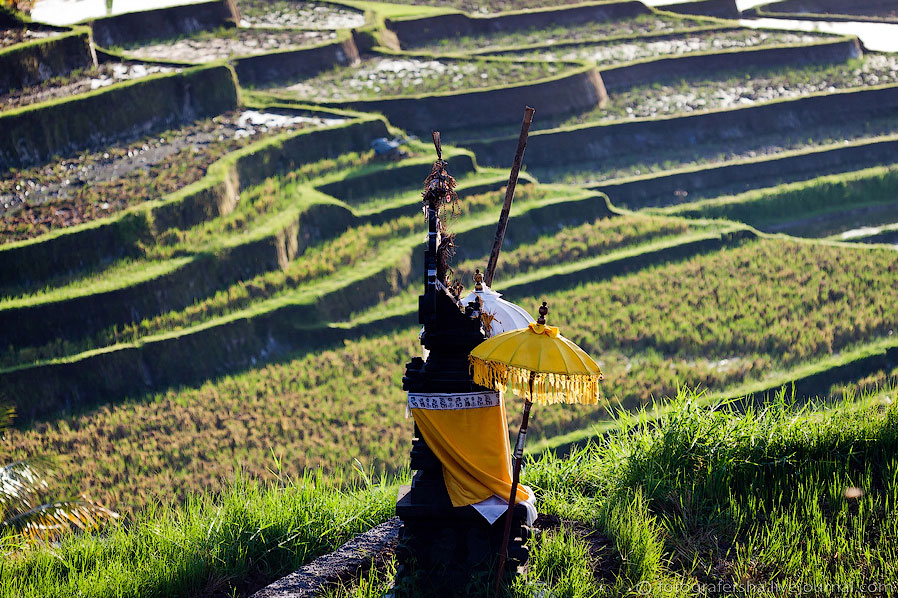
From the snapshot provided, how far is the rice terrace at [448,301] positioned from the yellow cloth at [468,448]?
0.8 inches

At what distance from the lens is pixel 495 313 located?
6723 mm

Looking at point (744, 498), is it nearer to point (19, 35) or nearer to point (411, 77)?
point (19, 35)

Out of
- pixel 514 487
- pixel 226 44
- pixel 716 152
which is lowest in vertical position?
pixel 716 152

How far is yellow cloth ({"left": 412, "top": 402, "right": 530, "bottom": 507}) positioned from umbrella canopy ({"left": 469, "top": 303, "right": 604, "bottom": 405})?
0.39 metres

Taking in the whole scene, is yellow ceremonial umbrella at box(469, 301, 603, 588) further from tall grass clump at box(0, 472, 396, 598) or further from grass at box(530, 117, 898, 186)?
grass at box(530, 117, 898, 186)

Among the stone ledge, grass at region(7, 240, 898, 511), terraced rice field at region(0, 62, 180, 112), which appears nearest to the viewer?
the stone ledge

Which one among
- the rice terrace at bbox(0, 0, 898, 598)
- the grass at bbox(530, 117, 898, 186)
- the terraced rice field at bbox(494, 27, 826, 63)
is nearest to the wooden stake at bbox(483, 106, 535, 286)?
the rice terrace at bbox(0, 0, 898, 598)

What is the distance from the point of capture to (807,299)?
18031 millimetres

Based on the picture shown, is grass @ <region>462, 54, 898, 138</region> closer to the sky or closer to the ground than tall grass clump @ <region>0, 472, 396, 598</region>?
closer to the ground

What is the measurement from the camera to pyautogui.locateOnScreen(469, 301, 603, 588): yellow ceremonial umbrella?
19.9ft

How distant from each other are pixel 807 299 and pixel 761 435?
11060 millimetres

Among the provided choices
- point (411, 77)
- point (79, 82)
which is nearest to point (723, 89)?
point (411, 77)

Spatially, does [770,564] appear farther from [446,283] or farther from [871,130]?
[871,130]

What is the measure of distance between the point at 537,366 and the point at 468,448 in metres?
0.86
